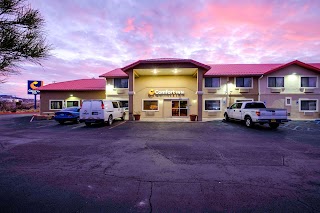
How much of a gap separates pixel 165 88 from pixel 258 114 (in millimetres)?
11532

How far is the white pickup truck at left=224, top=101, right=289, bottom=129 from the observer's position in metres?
11.3

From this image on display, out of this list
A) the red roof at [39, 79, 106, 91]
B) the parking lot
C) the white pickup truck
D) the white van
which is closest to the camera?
the parking lot

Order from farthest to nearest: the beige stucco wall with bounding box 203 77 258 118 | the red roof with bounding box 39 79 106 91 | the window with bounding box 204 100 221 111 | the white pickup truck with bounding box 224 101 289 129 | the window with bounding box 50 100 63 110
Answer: the window with bounding box 50 100 63 110 < the red roof with bounding box 39 79 106 91 < the window with bounding box 204 100 221 111 < the beige stucco wall with bounding box 203 77 258 118 < the white pickup truck with bounding box 224 101 289 129

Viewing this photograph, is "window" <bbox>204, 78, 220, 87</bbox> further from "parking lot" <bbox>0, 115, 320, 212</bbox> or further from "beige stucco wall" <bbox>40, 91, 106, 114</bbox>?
"parking lot" <bbox>0, 115, 320, 212</bbox>

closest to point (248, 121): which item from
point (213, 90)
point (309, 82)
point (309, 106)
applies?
point (213, 90)

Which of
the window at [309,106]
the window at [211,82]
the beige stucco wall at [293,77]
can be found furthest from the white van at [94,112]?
the window at [309,106]

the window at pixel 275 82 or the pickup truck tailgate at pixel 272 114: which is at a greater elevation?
the window at pixel 275 82

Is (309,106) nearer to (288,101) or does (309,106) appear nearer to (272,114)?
(288,101)

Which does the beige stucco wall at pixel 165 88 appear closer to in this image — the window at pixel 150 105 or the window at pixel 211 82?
the window at pixel 150 105

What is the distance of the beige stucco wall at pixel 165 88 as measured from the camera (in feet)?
67.4

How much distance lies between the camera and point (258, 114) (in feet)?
37.6

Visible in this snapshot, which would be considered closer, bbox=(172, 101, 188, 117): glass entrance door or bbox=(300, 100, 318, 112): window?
bbox=(300, 100, 318, 112): window

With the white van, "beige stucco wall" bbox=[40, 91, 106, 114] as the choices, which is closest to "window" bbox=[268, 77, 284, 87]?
the white van

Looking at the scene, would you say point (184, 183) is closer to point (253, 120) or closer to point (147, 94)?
point (253, 120)
